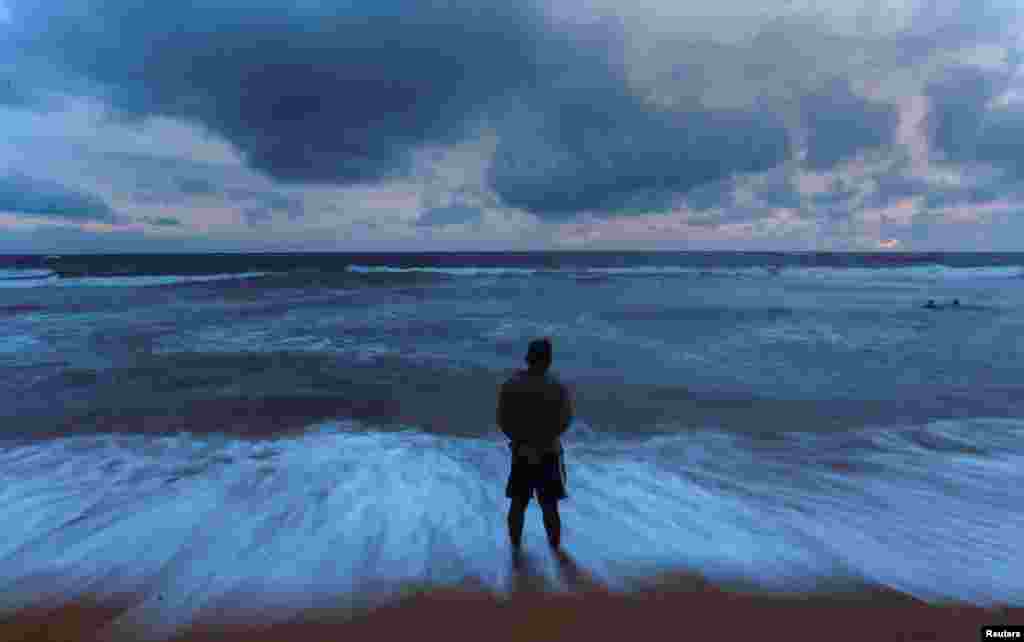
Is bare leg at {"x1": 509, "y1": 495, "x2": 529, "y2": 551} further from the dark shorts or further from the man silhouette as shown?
the man silhouette

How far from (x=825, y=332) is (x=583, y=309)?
31.3ft

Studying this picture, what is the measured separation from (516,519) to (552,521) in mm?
292

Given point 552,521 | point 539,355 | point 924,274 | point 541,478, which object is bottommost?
point 552,521

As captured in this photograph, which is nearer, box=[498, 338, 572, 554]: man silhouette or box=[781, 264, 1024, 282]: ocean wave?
box=[498, 338, 572, 554]: man silhouette

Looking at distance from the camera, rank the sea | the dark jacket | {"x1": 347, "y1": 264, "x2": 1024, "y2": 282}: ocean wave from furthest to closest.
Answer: {"x1": 347, "y1": 264, "x2": 1024, "y2": 282}: ocean wave
the sea
the dark jacket

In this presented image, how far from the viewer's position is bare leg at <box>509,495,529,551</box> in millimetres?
4090

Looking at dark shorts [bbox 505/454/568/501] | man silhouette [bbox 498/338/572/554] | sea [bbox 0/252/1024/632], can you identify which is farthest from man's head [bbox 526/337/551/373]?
sea [bbox 0/252/1024/632]

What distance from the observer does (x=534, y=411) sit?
12.6 ft

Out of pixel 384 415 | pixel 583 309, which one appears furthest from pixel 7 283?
pixel 384 415

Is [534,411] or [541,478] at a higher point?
[534,411]

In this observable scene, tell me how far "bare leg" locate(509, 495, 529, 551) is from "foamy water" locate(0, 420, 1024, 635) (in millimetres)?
160

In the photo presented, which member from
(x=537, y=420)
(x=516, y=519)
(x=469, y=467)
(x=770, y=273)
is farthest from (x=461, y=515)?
(x=770, y=273)

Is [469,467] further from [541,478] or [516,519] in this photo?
[541,478]

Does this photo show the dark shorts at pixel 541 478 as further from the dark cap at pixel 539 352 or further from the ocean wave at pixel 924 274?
the ocean wave at pixel 924 274
